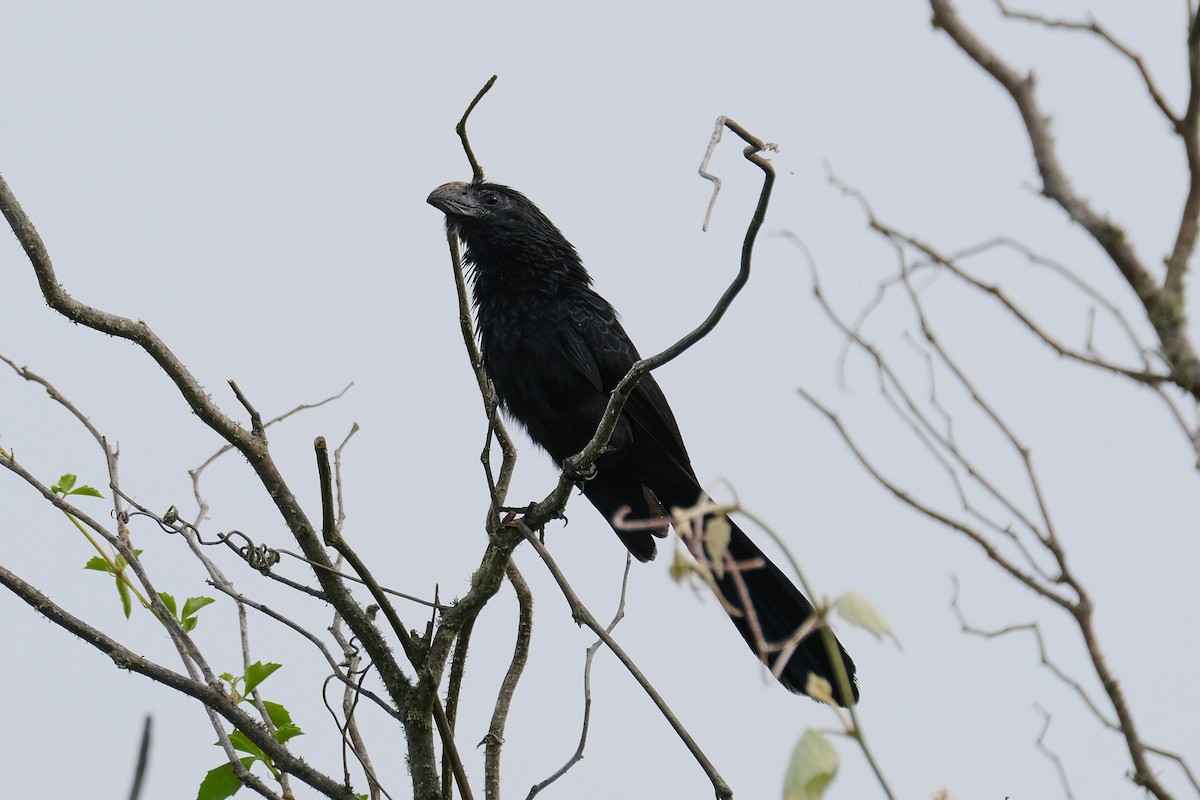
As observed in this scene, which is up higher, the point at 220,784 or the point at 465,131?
the point at 465,131

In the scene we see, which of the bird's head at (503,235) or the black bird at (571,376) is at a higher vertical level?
the bird's head at (503,235)

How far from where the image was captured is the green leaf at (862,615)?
0.98 m

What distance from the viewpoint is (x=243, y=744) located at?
272 cm

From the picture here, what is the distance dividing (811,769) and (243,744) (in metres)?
2.04

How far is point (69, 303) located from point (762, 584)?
2422 mm

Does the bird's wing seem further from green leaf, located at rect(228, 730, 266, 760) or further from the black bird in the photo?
green leaf, located at rect(228, 730, 266, 760)

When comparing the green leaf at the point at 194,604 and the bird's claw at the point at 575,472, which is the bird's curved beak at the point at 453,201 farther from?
the green leaf at the point at 194,604

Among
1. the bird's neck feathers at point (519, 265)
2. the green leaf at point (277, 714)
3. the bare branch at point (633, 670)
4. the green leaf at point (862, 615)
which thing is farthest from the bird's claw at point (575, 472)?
the green leaf at point (862, 615)

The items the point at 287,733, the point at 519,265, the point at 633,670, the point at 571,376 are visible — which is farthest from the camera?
the point at 519,265

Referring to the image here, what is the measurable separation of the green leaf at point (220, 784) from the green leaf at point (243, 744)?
0.04m

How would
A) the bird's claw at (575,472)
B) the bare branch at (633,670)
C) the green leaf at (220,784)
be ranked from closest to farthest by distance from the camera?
the bare branch at (633,670), the green leaf at (220,784), the bird's claw at (575,472)

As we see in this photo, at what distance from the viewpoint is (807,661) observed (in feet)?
11.8

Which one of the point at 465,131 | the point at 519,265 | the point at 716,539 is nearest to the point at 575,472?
the point at 465,131

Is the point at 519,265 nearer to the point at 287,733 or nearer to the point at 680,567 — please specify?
the point at 287,733
